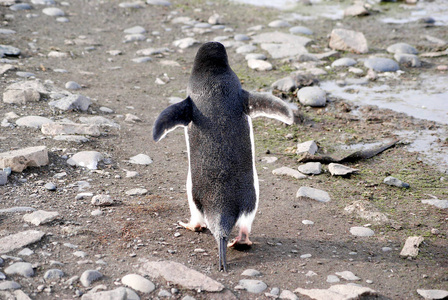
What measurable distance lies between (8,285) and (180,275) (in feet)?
2.60

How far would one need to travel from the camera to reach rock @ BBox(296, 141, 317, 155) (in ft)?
13.8

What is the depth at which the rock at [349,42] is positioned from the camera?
21.1 ft

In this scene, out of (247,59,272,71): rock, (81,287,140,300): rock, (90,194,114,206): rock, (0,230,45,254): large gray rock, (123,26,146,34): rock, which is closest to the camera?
(81,287,140,300): rock

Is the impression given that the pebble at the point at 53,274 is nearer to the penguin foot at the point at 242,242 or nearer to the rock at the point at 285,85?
the penguin foot at the point at 242,242

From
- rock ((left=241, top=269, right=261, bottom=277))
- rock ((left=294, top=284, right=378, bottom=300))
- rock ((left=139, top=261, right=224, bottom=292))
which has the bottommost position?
rock ((left=241, top=269, right=261, bottom=277))

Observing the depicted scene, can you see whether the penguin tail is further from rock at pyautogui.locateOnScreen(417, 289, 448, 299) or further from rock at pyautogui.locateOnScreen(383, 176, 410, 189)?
rock at pyautogui.locateOnScreen(383, 176, 410, 189)

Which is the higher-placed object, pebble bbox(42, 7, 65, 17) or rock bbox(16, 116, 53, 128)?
pebble bbox(42, 7, 65, 17)

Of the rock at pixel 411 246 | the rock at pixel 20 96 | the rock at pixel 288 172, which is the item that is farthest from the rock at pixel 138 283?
the rock at pixel 20 96

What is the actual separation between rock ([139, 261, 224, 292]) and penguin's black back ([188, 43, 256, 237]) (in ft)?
1.07

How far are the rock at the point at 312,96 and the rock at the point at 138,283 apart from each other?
3.11m

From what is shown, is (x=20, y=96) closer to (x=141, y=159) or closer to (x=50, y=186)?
(x=141, y=159)

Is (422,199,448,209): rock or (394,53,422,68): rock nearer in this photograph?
(422,199,448,209): rock

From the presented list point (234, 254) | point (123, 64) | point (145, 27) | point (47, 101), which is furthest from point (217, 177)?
point (145, 27)

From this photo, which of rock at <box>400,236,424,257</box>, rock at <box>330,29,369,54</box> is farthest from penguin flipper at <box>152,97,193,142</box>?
rock at <box>330,29,369,54</box>
